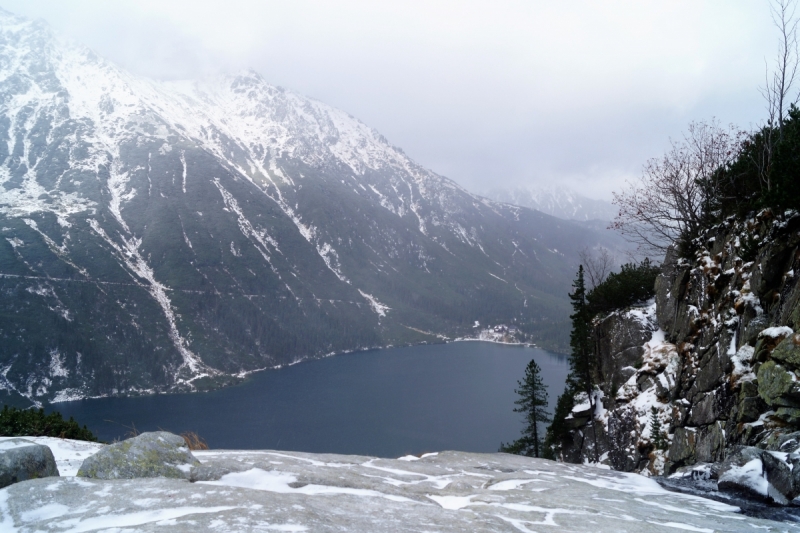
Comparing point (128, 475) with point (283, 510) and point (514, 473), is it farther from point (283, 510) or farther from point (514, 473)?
point (514, 473)

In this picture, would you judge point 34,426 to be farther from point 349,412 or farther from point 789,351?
point 349,412

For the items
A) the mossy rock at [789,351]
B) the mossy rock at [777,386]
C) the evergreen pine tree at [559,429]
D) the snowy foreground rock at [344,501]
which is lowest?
the evergreen pine tree at [559,429]

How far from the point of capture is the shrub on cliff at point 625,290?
109 feet

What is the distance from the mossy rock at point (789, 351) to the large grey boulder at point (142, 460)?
55.0ft

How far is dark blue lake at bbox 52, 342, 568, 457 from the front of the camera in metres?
115

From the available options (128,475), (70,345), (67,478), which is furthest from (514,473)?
(70,345)

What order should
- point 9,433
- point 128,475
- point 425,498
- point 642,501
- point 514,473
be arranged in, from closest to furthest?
point 128,475 → point 425,498 → point 642,501 → point 514,473 → point 9,433

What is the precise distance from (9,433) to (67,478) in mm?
13877

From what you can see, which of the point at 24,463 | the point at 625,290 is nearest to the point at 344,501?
the point at 24,463

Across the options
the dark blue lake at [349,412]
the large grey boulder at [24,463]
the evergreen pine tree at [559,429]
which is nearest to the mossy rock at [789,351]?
the large grey boulder at [24,463]

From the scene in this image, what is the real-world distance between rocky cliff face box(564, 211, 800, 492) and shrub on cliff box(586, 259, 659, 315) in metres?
2.11

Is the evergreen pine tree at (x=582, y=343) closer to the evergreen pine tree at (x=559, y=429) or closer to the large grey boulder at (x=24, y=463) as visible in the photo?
the evergreen pine tree at (x=559, y=429)

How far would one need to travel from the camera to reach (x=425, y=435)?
116312mm

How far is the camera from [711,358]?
20281mm
